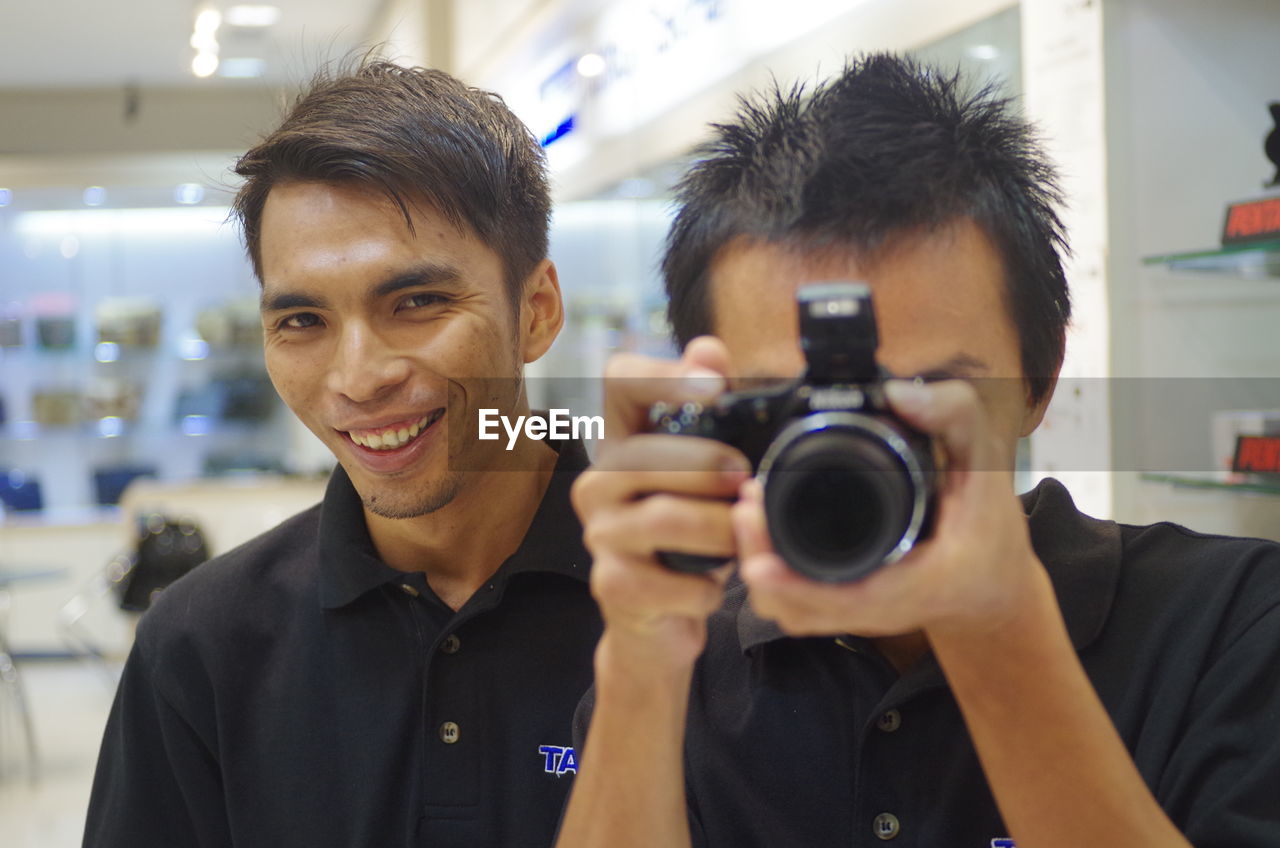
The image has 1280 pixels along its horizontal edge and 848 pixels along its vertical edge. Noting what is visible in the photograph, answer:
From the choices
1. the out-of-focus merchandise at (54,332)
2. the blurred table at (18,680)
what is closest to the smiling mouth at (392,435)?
the blurred table at (18,680)

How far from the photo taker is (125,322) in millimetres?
7457

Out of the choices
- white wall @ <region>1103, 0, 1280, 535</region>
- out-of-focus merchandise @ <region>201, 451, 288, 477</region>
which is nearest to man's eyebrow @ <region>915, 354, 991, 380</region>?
white wall @ <region>1103, 0, 1280, 535</region>

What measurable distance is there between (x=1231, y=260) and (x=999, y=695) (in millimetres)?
943

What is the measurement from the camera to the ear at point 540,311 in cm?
138

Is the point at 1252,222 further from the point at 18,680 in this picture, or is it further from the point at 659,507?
the point at 18,680

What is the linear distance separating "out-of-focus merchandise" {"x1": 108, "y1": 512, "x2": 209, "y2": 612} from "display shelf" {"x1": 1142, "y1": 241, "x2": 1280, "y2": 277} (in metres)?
4.01

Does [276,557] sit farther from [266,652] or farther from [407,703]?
[407,703]

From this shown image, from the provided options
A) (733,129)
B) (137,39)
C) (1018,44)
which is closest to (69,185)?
(137,39)

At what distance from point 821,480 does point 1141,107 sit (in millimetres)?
1200

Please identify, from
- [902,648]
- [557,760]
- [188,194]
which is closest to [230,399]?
[188,194]

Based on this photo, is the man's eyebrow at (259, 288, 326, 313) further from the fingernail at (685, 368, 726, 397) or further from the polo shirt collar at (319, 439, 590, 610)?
the fingernail at (685, 368, 726, 397)

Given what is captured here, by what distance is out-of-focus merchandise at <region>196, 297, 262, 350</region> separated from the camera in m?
7.55

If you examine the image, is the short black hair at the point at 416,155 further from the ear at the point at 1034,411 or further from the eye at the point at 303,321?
the ear at the point at 1034,411

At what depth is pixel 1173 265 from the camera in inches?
62.2
